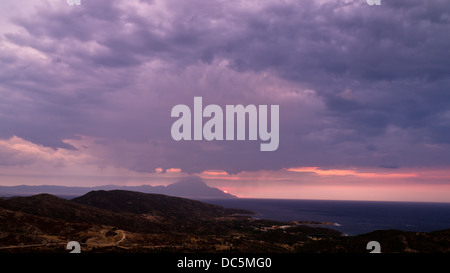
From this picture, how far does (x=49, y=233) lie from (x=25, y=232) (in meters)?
5.13

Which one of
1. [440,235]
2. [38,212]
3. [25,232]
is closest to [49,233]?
[25,232]

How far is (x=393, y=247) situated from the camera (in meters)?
56.7

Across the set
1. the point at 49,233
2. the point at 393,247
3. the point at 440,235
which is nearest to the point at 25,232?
the point at 49,233

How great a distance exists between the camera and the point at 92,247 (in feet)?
178
